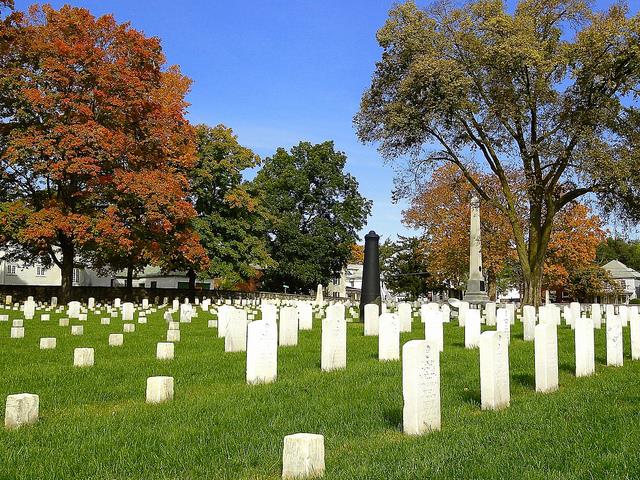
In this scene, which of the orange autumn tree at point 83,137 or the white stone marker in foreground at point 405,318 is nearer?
the white stone marker in foreground at point 405,318

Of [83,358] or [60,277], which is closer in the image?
[83,358]

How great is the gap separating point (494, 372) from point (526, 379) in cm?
251

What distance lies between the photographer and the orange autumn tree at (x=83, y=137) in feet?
97.6

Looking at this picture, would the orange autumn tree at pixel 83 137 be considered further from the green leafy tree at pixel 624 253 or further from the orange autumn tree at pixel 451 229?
the green leafy tree at pixel 624 253

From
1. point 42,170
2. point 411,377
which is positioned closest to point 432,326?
point 411,377

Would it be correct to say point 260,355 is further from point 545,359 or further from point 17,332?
point 17,332

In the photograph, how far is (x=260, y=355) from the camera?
912 cm

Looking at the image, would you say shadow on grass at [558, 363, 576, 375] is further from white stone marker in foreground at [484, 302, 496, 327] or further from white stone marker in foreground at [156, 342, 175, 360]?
white stone marker in foreground at [484, 302, 496, 327]

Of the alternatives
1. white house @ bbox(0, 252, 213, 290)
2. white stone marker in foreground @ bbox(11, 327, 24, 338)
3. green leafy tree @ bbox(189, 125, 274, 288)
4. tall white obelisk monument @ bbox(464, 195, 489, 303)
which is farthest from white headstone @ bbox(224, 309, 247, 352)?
white house @ bbox(0, 252, 213, 290)

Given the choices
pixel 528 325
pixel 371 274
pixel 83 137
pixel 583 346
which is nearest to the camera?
pixel 583 346

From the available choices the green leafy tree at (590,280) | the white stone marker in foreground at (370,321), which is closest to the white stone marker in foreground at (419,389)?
the white stone marker in foreground at (370,321)

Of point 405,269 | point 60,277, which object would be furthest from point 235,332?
point 60,277

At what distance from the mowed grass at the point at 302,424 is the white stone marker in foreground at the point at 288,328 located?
9.04 feet

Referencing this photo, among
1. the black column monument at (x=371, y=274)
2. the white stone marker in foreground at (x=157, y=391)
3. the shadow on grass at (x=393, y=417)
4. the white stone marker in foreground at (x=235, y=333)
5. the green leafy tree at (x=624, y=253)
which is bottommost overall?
the shadow on grass at (x=393, y=417)
